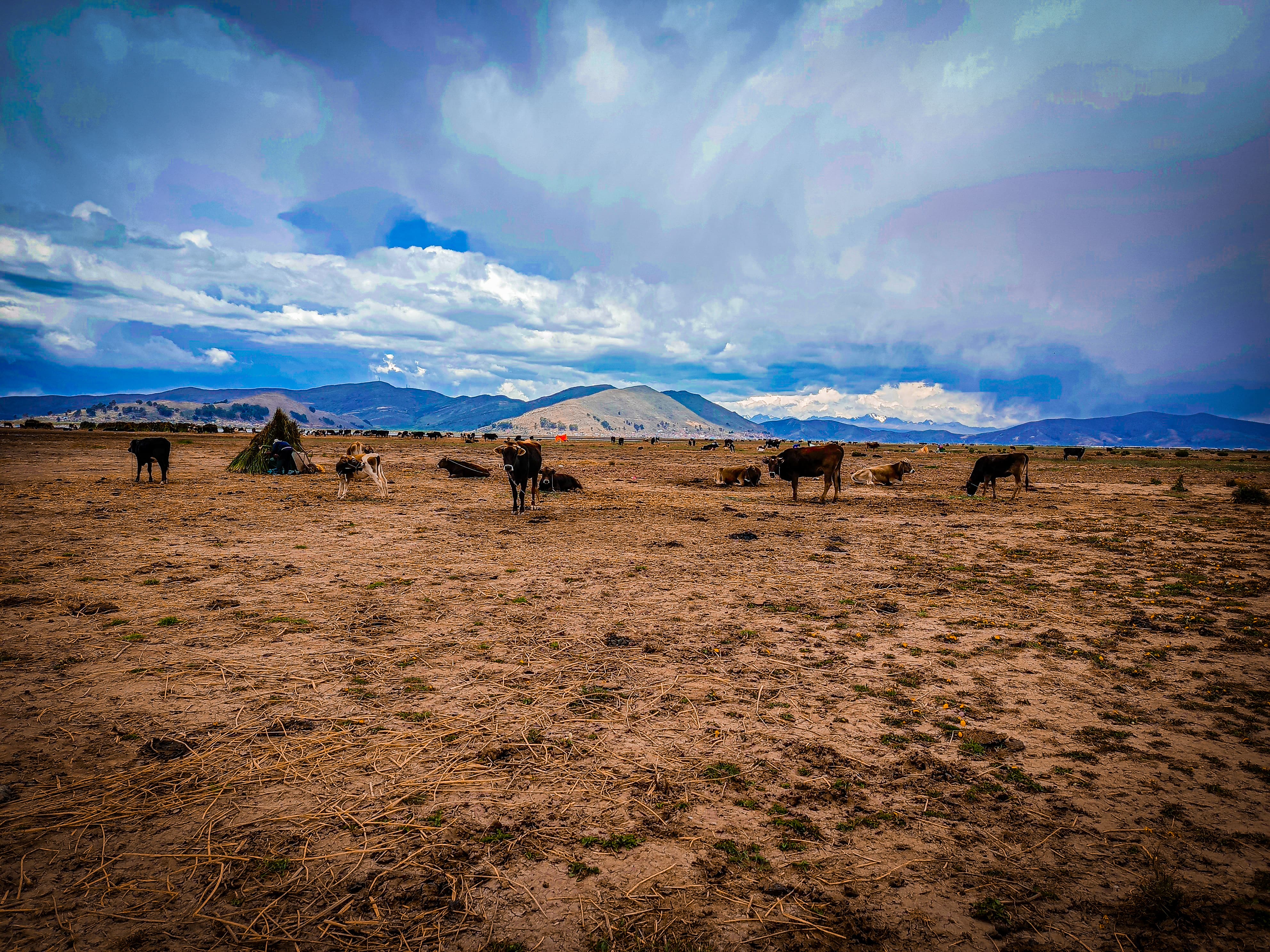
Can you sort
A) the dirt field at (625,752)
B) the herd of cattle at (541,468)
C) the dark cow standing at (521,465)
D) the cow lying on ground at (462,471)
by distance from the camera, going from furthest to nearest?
the cow lying on ground at (462,471), the herd of cattle at (541,468), the dark cow standing at (521,465), the dirt field at (625,752)

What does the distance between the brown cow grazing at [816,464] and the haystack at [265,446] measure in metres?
26.6

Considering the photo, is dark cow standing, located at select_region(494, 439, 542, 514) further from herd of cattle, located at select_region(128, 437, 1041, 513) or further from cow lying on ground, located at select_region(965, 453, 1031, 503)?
cow lying on ground, located at select_region(965, 453, 1031, 503)

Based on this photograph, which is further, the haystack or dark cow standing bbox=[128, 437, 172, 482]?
the haystack

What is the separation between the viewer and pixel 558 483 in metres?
24.6

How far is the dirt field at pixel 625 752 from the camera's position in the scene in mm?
3219

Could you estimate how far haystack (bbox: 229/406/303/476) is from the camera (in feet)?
91.2

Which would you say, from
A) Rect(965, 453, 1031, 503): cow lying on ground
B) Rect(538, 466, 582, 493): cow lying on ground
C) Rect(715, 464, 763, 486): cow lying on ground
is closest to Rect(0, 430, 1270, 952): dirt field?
Rect(965, 453, 1031, 503): cow lying on ground

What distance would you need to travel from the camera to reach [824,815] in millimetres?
4137

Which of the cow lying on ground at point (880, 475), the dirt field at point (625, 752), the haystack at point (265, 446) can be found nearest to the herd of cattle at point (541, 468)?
the cow lying on ground at point (880, 475)

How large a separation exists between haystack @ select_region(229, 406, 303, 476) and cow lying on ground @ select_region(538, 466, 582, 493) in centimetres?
1521

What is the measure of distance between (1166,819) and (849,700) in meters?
2.61

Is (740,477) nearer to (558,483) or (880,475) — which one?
(880,475)

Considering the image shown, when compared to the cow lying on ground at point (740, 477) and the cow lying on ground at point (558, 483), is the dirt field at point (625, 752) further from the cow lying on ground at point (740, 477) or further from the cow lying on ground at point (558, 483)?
the cow lying on ground at point (740, 477)

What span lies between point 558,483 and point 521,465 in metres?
7.14
